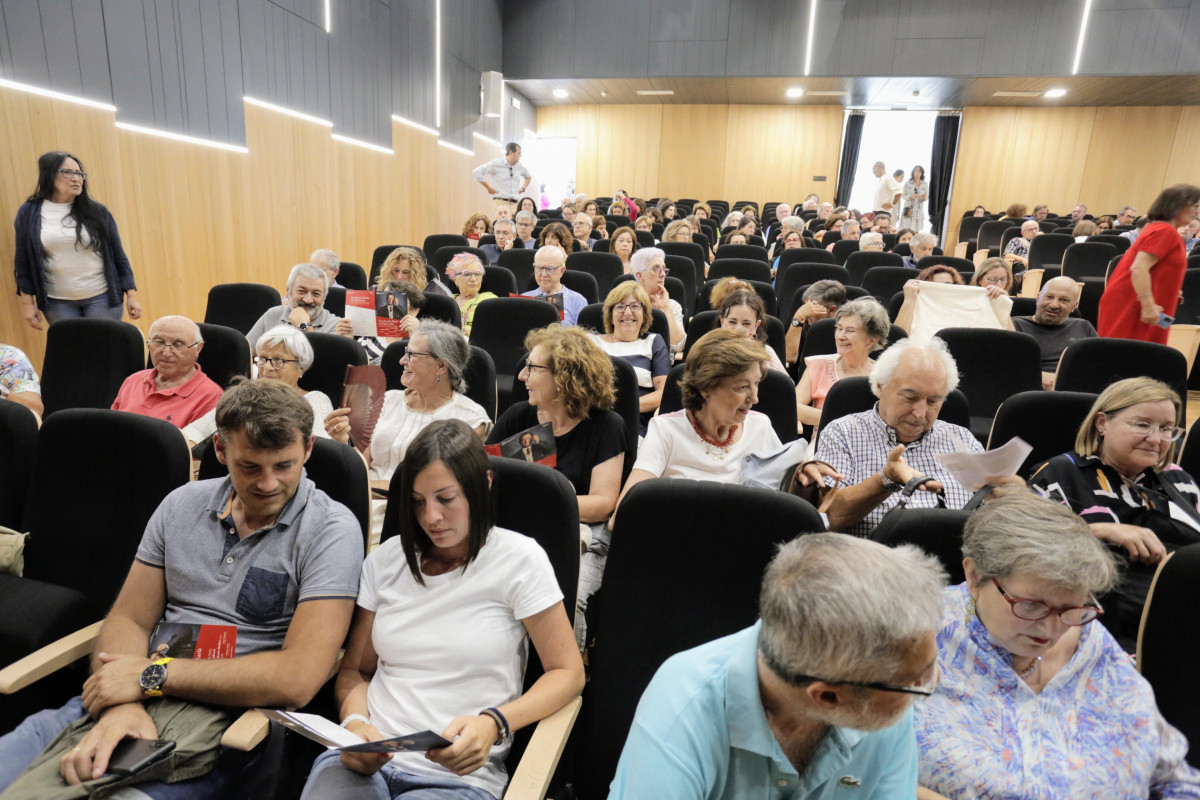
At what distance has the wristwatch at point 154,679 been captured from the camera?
1370 mm

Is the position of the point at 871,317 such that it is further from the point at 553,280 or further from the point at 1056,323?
the point at 553,280

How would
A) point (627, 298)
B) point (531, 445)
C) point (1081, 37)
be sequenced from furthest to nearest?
point (1081, 37) → point (627, 298) → point (531, 445)

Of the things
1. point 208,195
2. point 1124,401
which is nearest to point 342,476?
point 1124,401

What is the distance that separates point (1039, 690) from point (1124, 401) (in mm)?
935

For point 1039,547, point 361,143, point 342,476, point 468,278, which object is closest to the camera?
point 1039,547

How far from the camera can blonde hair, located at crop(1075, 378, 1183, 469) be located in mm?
1757

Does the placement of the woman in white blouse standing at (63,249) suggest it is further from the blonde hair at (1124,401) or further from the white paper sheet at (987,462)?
the blonde hair at (1124,401)

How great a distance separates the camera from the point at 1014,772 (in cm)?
120

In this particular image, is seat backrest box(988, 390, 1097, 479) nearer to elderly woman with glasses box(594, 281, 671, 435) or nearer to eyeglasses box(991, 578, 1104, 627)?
eyeglasses box(991, 578, 1104, 627)

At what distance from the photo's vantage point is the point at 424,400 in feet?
8.23

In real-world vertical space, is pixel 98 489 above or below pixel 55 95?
below

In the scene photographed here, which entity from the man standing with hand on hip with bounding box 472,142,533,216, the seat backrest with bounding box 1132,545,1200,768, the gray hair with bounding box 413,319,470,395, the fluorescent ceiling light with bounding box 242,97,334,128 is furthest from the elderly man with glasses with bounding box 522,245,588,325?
the man standing with hand on hip with bounding box 472,142,533,216

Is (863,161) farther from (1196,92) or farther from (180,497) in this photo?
(180,497)

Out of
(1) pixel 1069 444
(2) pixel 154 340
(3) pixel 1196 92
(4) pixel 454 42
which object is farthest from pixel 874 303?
(3) pixel 1196 92
